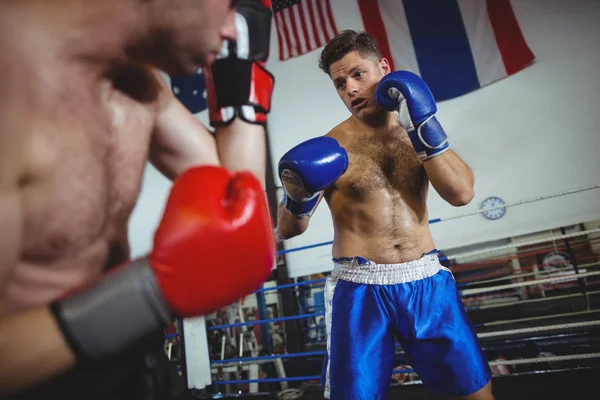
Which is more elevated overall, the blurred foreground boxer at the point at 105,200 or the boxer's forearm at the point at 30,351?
the blurred foreground boxer at the point at 105,200

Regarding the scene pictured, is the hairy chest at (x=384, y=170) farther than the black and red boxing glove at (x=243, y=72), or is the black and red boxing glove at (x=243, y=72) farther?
the hairy chest at (x=384, y=170)

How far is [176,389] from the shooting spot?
0.86 m

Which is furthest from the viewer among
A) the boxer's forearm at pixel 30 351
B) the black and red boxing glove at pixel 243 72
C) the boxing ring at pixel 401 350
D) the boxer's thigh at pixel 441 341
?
the boxing ring at pixel 401 350

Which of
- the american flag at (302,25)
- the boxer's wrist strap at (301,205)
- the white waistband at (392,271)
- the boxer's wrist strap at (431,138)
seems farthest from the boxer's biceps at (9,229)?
the american flag at (302,25)

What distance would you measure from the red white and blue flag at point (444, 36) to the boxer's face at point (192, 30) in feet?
11.1

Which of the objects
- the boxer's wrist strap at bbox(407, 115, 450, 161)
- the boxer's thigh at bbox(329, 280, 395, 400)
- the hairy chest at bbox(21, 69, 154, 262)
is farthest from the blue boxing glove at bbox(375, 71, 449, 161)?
the hairy chest at bbox(21, 69, 154, 262)

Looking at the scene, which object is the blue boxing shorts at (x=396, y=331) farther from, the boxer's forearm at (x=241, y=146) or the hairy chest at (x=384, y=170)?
the boxer's forearm at (x=241, y=146)

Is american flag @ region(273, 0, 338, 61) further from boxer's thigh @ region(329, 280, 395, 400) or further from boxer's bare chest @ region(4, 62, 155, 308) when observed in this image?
boxer's bare chest @ region(4, 62, 155, 308)

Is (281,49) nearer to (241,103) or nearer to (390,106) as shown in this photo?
(390,106)

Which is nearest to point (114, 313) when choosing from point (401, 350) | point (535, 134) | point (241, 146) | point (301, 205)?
point (241, 146)

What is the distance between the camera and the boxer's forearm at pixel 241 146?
2.95ft

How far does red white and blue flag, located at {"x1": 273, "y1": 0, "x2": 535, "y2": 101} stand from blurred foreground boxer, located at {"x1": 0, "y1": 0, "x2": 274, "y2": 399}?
11.0 feet

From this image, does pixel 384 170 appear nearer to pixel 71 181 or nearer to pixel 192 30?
pixel 192 30

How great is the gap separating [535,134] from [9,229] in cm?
380
